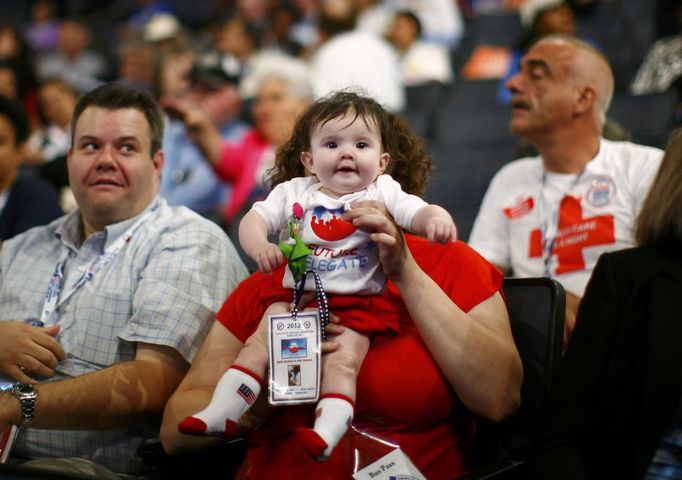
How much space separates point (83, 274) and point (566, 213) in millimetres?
1468

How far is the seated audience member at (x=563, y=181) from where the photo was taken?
2.96 meters

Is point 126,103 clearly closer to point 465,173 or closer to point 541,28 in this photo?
point 465,173

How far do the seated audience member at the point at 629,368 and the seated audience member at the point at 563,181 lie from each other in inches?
36.9

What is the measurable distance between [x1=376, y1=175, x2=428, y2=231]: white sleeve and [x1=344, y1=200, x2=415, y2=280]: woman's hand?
2 centimetres

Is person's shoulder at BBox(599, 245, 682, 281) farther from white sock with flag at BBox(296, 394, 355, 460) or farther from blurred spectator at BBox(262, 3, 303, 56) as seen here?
blurred spectator at BBox(262, 3, 303, 56)

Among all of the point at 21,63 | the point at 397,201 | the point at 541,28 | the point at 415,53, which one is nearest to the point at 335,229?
the point at 397,201

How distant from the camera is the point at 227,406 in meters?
1.79

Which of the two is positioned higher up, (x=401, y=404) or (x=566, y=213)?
(x=566, y=213)

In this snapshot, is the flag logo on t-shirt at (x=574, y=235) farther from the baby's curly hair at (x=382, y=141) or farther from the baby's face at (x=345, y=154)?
the baby's face at (x=345, y=154)

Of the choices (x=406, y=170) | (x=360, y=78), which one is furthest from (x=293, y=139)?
(x=360, y=78)

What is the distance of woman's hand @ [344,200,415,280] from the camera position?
1.79 metres

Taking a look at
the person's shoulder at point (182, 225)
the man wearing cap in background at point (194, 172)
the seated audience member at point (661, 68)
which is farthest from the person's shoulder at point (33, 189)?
the seated audience member at point (661, 68)

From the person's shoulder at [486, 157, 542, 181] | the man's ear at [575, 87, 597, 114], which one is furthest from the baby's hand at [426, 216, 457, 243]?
the man's ear at [575, 87, 597, 114]

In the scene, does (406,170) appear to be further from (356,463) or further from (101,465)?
(101,465)
